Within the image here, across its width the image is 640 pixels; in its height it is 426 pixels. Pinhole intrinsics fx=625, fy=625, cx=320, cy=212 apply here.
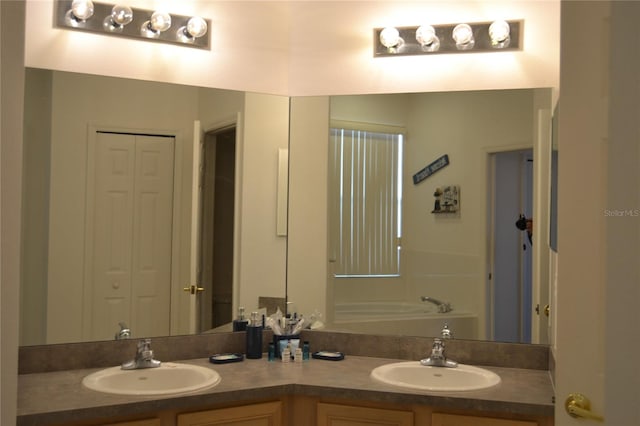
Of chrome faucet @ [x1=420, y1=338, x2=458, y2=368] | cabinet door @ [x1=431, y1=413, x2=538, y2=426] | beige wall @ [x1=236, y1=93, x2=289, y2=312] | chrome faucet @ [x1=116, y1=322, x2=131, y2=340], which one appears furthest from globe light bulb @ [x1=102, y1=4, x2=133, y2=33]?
cabinet door @ [x1=431, y1=413, x2=538, y2=426]

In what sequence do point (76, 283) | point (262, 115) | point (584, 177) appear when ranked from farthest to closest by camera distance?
Result: point (262, 115) < point (76, 283) < point (584, 177)

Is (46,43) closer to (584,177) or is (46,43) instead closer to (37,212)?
(37,212)

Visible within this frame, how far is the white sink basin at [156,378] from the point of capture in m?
2.29

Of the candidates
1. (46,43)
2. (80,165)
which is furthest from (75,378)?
(46,43)

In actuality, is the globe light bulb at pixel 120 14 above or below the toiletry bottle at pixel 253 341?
above

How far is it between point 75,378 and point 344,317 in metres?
1.16

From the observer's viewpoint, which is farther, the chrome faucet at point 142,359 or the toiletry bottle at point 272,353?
the toiletry bottle at point 272,353

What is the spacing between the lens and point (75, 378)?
2.31 metres

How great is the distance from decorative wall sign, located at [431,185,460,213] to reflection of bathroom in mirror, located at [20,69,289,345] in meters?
0.74

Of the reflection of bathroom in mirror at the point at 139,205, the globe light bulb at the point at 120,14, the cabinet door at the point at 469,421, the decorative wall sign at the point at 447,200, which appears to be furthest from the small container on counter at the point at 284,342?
the globe light bulb at the point at 120,14

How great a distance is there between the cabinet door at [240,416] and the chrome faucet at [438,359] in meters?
0.65

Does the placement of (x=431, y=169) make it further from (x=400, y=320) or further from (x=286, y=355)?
(x=286, y=355)

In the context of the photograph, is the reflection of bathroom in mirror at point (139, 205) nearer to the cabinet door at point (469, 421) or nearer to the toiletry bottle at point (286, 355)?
the toiletry bottle at point (286, 355)

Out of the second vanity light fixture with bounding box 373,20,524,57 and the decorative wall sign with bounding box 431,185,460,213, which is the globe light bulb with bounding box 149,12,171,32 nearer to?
the second vanity light fixture with bounding box 373,20,524,57
